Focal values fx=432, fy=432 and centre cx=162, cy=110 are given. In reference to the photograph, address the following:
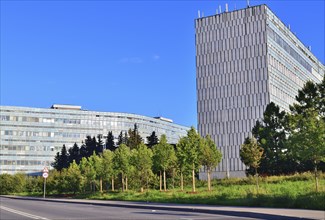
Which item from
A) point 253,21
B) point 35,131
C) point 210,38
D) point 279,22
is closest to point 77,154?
point 35,131

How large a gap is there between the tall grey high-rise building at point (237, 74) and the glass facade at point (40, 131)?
156 feet

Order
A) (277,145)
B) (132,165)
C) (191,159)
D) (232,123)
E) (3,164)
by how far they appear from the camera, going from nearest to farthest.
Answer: (191,159) < (132,165) < (277,145) < (232,123) < (3,164)

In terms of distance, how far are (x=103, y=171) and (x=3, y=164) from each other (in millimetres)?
86545

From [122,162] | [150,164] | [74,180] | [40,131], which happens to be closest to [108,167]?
[122,162]

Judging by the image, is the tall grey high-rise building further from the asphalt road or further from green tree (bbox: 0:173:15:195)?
the asphalt road

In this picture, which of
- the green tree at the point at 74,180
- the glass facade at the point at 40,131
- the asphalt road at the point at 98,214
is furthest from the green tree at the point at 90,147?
the asphalt road at the point at 98,214

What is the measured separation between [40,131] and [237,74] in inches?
2590

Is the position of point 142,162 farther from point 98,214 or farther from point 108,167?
point 98,214

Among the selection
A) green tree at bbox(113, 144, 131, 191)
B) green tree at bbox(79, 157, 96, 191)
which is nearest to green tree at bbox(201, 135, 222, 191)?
green tree at bbox(113, 144, 131, 191)

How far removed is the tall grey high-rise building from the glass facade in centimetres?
4743

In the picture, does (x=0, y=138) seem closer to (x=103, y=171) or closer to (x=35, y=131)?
(x=35, y=131)

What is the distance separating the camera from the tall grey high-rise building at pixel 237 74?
98.8 m

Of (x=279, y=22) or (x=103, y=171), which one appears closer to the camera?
(x=103, y=171)

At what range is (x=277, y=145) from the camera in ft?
183
